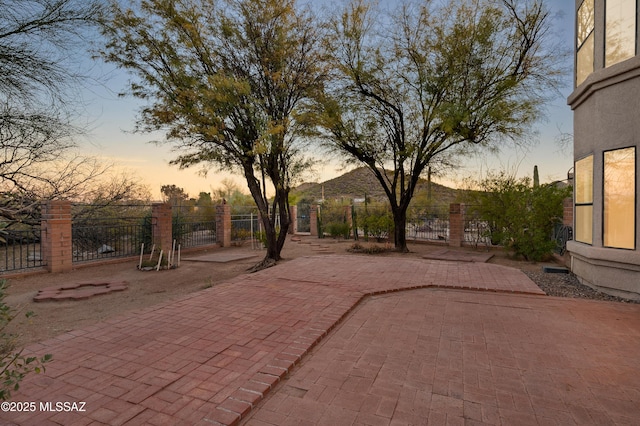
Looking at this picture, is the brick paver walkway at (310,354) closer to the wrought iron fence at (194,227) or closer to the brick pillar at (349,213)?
the wrought iron fence at (194,227)

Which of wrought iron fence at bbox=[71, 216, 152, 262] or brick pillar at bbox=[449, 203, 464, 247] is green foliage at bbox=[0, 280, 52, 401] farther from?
brick pillar at bbox=[449, 203, 464, 247]

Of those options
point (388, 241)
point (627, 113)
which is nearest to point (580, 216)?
point (627, 113)

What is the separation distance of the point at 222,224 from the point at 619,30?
1404cm

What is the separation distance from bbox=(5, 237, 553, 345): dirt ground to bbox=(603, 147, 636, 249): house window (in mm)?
3041

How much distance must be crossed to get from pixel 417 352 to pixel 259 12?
9.12 m

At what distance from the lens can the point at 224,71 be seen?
362 inches

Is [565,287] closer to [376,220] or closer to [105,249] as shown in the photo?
[376,220]

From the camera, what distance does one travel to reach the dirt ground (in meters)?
5.01

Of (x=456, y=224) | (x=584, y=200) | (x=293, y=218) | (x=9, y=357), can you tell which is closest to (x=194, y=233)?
(x=293, y=218)

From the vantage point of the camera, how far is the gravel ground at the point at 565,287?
6035 mm

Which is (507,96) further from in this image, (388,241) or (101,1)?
(101,1)

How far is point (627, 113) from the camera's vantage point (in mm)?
5848

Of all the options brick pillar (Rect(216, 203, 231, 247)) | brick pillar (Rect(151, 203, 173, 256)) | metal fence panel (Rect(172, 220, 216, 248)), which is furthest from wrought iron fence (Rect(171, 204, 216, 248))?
brick pillar (Rect(151, 203, 173, 256))

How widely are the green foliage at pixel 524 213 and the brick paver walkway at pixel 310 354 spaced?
15.5 ft
